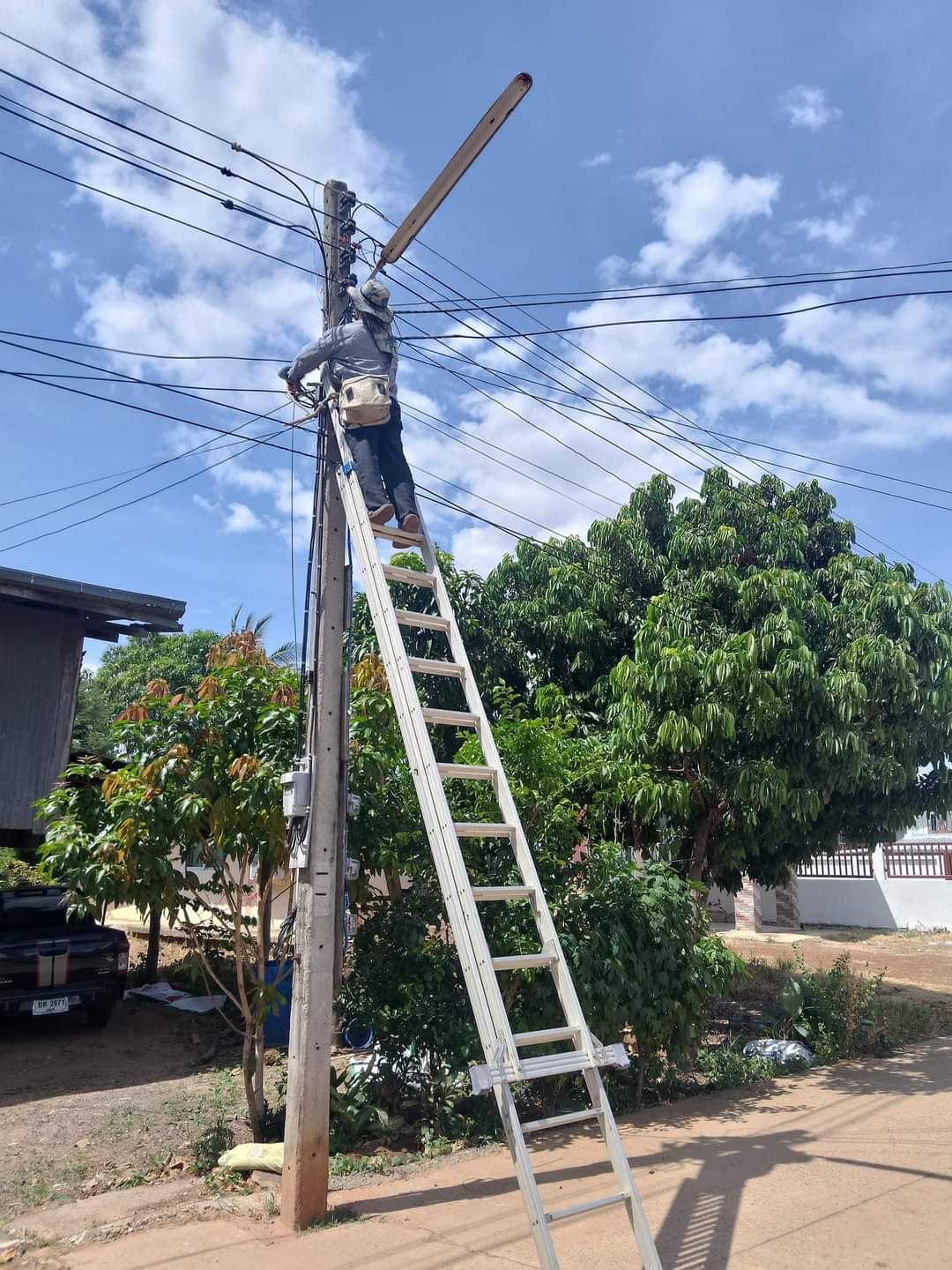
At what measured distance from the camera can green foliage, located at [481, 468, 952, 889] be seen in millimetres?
9227

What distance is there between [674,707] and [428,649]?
2675 millimetres

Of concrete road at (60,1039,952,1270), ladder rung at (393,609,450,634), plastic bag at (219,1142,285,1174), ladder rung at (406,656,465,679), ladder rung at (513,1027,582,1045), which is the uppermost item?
ladder rung at (393,609,450,634)

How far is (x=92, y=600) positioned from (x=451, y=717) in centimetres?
530

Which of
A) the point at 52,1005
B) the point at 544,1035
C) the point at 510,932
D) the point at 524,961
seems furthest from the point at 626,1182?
the point at 52,1005

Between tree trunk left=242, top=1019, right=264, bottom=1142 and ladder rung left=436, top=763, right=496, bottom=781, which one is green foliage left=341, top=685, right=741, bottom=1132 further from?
ladder rung left=436, top=763, right=496, bottom=781

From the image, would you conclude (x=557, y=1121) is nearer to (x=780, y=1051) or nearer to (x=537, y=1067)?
(x=537, y=1067)

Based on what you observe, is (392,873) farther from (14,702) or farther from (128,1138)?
(14,702)

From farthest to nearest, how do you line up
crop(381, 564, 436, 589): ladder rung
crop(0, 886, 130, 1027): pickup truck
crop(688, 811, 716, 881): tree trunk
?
crop(688, 811, 716, 881): tree trunk < crop(0, 886, 130, 1027): pickup truck < crop(381, 564, 436, 589): ladder rung

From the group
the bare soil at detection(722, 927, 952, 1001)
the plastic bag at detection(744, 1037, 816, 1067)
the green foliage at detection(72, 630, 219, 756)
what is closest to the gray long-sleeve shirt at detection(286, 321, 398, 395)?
the plastic bag at detection(744, 1037, 816, 1067)

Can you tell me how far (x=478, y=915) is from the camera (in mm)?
4926

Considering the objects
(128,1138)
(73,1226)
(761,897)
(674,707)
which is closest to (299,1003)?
(73,1226)

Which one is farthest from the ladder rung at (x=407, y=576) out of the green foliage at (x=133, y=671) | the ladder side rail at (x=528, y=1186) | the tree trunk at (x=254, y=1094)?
the green foliage at (x=133, y=671)

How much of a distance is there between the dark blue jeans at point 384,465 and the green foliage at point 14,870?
13.3 metres

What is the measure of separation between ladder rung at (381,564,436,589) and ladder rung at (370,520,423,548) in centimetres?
30
